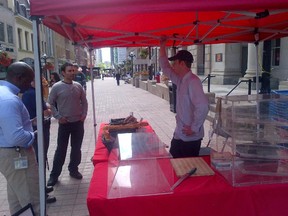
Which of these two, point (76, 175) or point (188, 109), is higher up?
point (188, 109)

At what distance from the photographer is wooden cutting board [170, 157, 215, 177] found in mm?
2400

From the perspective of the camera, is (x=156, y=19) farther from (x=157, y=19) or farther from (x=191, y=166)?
(x=191, y=166)

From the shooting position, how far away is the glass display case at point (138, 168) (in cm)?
215

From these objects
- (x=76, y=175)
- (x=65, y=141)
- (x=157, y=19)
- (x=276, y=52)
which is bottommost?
(x=76, y=175)

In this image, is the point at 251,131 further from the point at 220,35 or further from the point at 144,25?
the point at 220,35

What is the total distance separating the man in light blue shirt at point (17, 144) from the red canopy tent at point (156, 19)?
0.82ft

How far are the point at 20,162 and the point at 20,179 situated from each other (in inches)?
7.0

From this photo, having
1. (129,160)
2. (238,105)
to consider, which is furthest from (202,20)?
(129,160)

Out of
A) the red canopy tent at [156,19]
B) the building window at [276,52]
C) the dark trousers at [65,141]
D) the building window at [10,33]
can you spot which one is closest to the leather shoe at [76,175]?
the dark trousers at [65,141]

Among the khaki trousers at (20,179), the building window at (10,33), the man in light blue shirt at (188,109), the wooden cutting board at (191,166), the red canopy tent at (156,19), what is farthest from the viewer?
the building window at (10,33)

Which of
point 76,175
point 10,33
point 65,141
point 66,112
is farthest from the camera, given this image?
point 10,33

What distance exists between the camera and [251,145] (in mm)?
2492

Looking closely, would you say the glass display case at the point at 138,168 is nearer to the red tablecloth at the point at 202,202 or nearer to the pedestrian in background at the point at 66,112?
the red tablecloth at the point at 202,202

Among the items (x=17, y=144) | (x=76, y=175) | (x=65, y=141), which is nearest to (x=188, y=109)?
(x=17, y=144)
